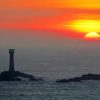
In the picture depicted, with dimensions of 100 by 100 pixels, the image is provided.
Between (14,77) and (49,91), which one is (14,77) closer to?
(14,77)

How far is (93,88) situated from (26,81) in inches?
557

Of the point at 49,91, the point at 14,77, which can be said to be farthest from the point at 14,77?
the point at 49,91

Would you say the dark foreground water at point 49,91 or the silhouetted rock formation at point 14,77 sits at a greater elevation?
the silhouetted rock formation at point 14,77

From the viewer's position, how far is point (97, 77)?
9862 cm

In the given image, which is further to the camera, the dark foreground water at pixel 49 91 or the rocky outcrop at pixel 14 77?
the rocky outcrop at pixel 14 77

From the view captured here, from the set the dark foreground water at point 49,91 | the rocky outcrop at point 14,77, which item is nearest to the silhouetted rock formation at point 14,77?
the rocky outcrop at point 14,77

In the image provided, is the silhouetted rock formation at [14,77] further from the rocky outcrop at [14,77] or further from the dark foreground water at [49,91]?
the dark foreground water at [49,91]

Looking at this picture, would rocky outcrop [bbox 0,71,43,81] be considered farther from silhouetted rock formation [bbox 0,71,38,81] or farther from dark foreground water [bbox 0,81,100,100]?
dark foreground water [bbox 0,81,100,100]

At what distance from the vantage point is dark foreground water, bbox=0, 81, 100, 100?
72.1 m

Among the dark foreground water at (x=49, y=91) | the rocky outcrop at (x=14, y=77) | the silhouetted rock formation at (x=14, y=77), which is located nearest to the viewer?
the dark foreground water at (x=49, y=91)

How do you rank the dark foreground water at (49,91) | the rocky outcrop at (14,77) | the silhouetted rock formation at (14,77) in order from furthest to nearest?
the silhouetted rock formation at (14,77) → the rocky outcrop at (14,77) → the dark foreground water at (49,91)

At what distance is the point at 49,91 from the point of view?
258ft

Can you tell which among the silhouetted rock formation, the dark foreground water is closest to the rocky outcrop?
the silhouetted rock formation

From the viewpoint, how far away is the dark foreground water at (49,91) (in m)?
72.1
